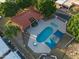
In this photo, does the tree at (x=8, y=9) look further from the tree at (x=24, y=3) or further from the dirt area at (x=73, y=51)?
the dirt area at (x=73, y=51)

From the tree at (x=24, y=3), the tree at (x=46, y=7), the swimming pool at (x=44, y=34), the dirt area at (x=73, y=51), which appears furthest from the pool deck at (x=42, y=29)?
the tree at (x=24, y=3)

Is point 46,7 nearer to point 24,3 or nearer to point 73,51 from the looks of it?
point 24,3

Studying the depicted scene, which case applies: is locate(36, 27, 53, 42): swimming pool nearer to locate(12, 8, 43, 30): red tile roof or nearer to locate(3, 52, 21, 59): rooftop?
locate(12, 8, 43, 30): red tile roof

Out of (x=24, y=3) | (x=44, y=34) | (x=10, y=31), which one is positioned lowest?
(x=44, y=34)

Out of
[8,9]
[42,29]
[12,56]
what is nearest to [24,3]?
[8,9]

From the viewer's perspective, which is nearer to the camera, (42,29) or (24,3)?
(42,29)

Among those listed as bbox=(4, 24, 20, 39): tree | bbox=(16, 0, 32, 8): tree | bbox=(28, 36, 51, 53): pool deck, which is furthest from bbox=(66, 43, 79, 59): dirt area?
bbox=(16, 0, 32, 8): tree

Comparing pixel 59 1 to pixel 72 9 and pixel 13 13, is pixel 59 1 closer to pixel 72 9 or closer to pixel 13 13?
pixel 72 9
